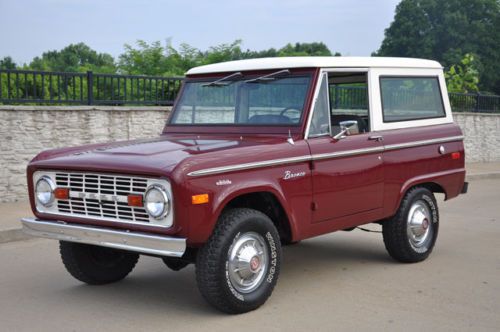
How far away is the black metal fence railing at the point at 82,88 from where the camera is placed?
1160 centimetres

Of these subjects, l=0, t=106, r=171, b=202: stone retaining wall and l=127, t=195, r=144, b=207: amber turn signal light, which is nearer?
l=127, t=195, r=144, b=207: amber turn signal light

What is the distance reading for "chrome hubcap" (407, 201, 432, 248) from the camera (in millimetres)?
7325

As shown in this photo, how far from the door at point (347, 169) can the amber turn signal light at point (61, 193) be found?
203 cm

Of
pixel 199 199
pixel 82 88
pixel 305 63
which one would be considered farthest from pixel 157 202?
pixel 82 88

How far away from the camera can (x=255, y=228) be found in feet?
18.3

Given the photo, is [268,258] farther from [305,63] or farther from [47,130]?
[47,130]

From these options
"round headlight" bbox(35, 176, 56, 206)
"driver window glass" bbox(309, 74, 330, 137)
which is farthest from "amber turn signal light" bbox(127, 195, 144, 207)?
"driver window glass" bbox(309, 74, 330, 137)

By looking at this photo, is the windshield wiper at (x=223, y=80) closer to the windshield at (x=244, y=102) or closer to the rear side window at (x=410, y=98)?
the windshield at (x=244, y=102)

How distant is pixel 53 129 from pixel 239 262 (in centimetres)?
708

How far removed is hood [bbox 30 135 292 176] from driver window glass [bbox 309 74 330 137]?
0.39 meters

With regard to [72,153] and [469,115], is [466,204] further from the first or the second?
[469,115]

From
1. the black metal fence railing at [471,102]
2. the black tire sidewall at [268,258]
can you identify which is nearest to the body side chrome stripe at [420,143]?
the black tire sidewall at [268,258]

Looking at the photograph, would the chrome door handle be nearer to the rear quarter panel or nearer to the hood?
the rear quarter panel

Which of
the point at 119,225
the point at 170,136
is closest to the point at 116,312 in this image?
the point at 119,225
